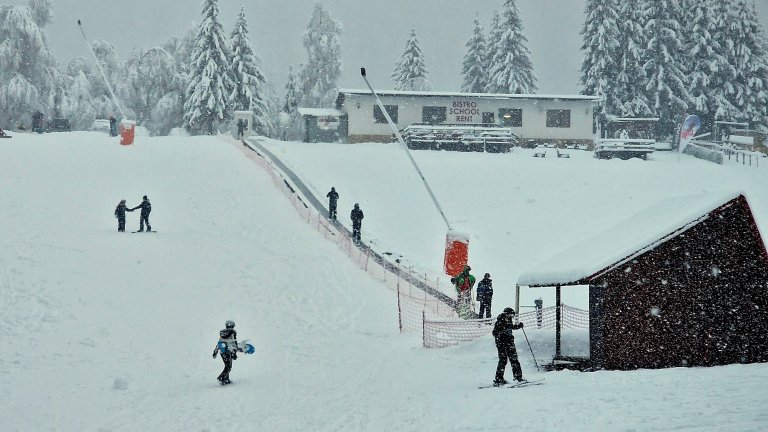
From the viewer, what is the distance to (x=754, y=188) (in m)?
41.0

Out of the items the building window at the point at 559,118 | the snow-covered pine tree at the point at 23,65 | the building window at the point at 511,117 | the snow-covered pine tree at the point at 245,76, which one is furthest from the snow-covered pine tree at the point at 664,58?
the snow-covered pine tree at the point at 23,65

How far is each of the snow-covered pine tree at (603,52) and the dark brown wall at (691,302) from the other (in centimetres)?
4665

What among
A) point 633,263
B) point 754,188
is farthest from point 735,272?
point 754,188

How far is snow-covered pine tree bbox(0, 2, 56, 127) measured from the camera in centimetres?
5894

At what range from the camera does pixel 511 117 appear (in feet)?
178

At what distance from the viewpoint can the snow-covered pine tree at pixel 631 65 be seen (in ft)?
194

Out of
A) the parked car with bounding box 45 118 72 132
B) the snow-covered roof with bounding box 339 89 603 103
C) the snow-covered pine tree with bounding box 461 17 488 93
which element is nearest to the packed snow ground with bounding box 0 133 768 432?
the snow-covered roof with bounding box 339 89 603 103

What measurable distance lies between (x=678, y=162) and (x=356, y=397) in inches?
1479

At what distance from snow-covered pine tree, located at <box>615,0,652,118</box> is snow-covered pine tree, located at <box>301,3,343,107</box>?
29.4 metres

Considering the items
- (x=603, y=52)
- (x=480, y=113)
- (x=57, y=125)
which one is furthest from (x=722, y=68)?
(x=57, y=125)

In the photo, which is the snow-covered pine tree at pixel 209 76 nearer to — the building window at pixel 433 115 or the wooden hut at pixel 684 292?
the building window at pixel 433 115

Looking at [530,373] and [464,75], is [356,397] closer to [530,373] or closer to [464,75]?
[530,373]

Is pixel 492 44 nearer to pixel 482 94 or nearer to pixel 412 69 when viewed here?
pixel 412 69

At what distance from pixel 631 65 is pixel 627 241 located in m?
47.1
